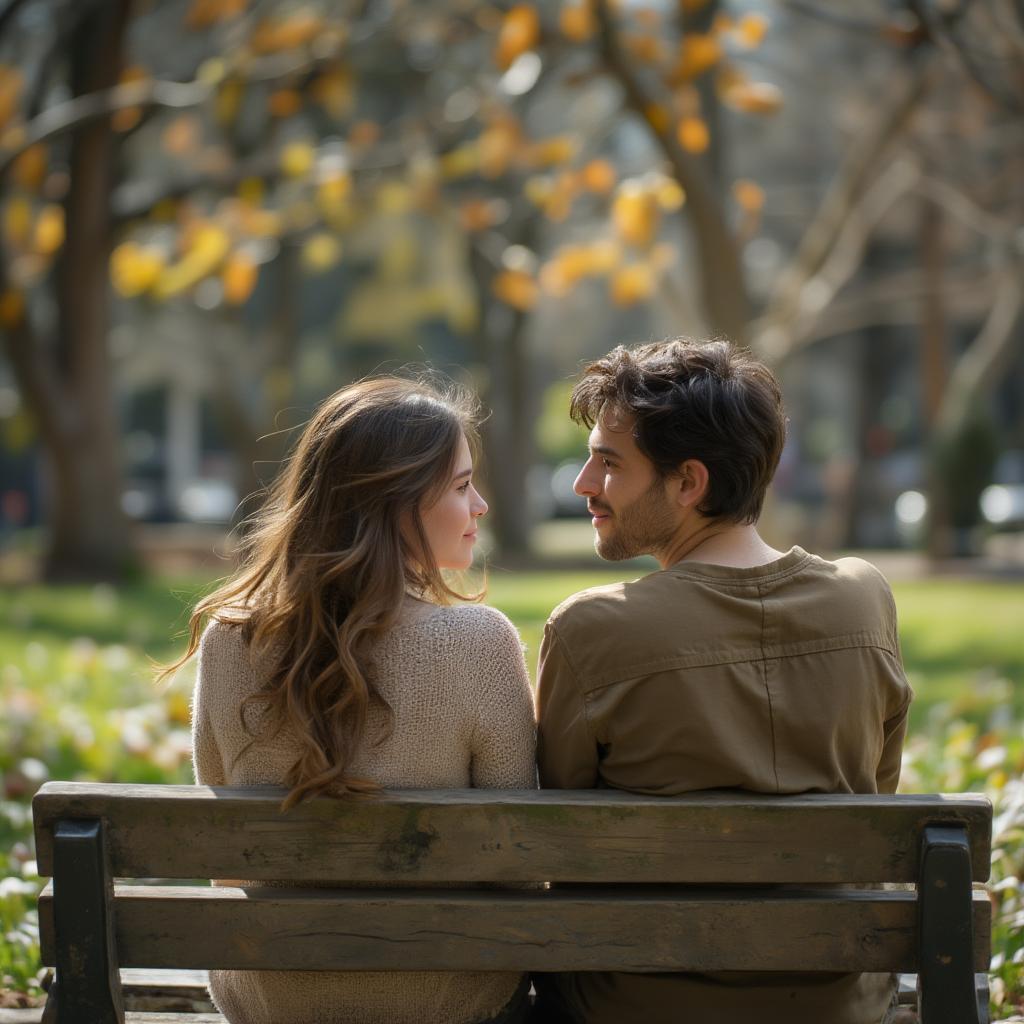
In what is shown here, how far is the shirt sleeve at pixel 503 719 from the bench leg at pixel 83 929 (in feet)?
2.15

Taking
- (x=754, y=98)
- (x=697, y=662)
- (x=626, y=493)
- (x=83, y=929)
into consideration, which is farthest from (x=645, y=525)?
(x=754, y=98)

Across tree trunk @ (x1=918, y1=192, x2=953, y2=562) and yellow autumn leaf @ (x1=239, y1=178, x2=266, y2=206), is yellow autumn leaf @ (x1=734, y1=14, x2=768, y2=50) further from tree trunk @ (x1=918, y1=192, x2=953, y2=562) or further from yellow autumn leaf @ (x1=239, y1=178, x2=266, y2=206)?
tree trunk @ (x1=918, y1=192, x2=953, y2=562)

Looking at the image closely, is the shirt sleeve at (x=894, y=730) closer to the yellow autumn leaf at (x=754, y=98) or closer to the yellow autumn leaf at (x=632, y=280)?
the yellow autumn leaf at (x=754, y=98)

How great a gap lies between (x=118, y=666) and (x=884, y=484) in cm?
1620

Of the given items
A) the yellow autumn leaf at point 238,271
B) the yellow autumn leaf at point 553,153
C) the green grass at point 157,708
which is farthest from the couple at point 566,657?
the yellow autumn leaf at point 553,153

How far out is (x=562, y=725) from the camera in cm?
273

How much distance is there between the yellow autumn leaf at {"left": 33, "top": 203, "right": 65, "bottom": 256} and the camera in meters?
12.6

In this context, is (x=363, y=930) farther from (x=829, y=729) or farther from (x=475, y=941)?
(x=829, y=729)

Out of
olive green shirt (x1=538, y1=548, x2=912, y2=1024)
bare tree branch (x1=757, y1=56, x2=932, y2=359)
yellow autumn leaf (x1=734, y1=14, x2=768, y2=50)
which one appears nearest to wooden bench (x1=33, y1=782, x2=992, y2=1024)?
olive green shirt (x1=538, y1=548, x2=912, y2=1024)

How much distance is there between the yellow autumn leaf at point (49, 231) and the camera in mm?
12570

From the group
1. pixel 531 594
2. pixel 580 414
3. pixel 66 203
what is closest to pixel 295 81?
pixel 66 203

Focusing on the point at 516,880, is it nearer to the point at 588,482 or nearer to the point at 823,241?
the point at 588,482

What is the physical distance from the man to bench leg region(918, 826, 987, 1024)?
220mm

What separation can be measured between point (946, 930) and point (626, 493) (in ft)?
3.11
